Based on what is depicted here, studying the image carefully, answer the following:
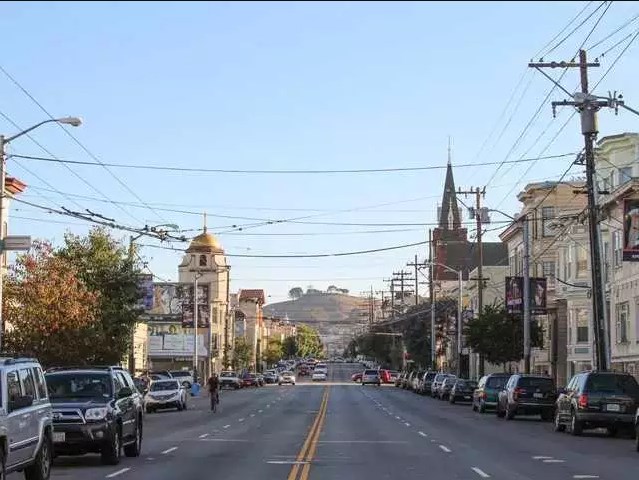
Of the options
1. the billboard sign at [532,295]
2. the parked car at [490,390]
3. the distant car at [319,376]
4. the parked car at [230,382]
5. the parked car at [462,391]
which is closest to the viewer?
the parked car at [490,390]

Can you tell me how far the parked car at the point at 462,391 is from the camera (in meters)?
58.7

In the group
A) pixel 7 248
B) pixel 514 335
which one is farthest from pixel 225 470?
pixel 514 335

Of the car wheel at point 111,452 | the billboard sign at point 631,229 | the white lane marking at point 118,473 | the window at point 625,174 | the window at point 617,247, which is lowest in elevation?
the white lane marking at point 118,473

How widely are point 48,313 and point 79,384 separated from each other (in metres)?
14.8

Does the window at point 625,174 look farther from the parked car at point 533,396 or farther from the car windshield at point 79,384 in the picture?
the car windshield at point 79,384

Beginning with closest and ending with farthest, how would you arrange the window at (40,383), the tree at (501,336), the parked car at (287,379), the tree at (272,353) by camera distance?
1. the window at (40,383)
2. the tree at (501,336)
3. the parked car at (287,379)
4. the tree at (272,353)

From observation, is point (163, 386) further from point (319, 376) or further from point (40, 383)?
point (319, 376)

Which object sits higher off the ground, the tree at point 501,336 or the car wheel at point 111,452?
the tree at point 501,336

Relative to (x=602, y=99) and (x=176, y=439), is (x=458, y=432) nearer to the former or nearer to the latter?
(x=176, y=439)

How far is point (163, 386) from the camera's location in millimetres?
50250

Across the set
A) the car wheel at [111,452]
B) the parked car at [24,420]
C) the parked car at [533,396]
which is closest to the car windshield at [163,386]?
the parked car at [533,396]

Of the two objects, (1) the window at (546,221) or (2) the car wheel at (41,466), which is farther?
(1) the window at (546,221)

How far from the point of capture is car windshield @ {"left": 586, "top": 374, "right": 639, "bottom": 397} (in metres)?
29.1

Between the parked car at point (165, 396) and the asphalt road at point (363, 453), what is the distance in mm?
11704
